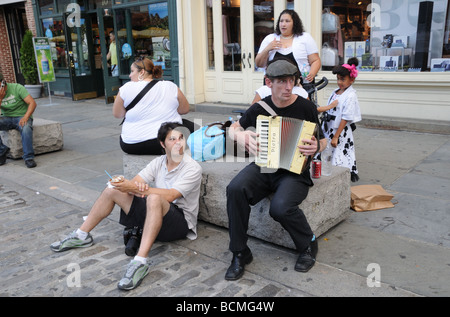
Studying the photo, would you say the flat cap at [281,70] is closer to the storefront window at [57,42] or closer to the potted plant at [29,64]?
the storefront window at [57,42]

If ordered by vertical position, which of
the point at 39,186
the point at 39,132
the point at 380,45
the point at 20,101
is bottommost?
the point at 39,186

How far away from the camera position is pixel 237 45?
9.60 metres

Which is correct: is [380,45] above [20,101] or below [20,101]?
above

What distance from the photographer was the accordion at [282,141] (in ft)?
10.3

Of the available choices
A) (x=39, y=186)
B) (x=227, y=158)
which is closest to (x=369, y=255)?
(x=227, y=158)

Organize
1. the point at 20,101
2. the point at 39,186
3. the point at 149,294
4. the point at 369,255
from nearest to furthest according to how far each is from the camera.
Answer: the point at 149,294
the point at 369,255
the point at 39,186
the point at 20,101

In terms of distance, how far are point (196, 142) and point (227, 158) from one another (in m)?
0.37

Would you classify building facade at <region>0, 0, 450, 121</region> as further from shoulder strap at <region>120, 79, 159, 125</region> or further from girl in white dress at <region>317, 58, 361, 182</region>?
shoulder strap at <region>120, 79, 159, 125</region>

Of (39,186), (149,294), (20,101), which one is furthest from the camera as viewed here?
(20,101)

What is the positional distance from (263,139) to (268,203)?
635 mm

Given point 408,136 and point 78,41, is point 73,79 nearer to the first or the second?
point 78,41

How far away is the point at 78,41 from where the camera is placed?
13.1m

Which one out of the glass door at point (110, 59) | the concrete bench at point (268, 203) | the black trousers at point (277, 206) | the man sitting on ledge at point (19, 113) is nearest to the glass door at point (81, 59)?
the glass door at point (110, 59)

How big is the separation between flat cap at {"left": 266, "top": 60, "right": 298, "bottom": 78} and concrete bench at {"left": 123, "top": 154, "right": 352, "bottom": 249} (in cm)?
98
